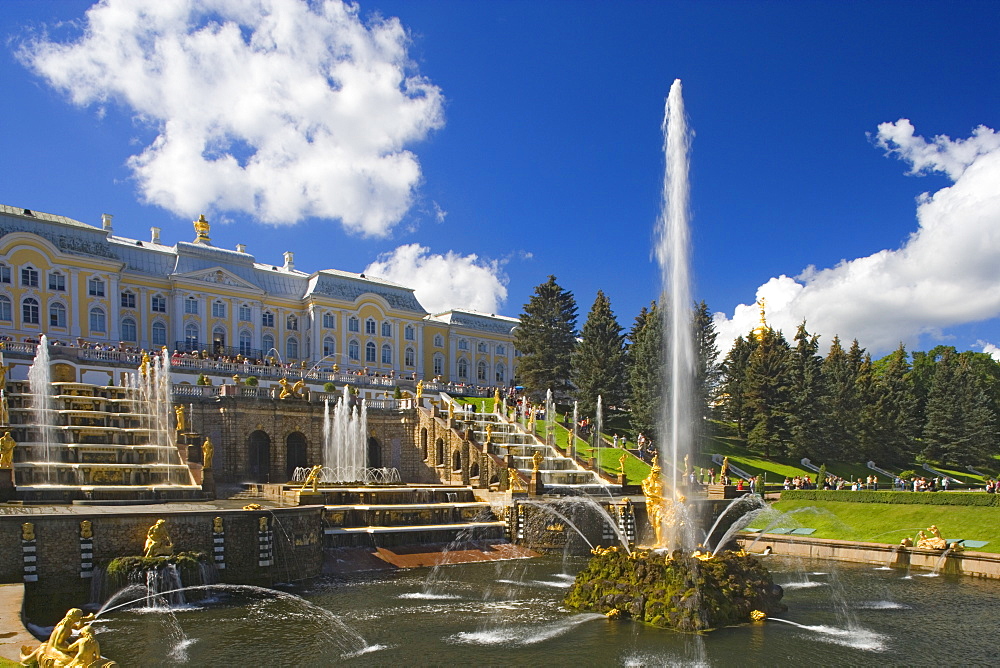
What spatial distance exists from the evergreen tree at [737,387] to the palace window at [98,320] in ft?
157

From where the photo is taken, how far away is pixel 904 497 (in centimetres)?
3191

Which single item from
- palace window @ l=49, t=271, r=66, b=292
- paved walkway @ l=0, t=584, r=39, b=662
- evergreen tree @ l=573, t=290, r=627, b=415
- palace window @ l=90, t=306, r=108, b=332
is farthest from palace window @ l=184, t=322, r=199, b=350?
paved walkway @ l=0, t=584, r=39, b=662

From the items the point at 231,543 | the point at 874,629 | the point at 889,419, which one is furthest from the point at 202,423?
the point at 889,419

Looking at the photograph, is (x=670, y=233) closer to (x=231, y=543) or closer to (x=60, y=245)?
(x=231, y=543)

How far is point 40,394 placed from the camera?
106ft

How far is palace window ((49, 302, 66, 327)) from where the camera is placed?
4997 centimetres

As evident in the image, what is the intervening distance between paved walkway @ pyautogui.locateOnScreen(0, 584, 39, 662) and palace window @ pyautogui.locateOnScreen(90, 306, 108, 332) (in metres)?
Result: 40.0

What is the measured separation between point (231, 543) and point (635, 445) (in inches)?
1319

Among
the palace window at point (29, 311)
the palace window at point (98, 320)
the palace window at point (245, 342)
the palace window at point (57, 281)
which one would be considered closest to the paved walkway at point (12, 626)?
the palace window at point (29, 311)

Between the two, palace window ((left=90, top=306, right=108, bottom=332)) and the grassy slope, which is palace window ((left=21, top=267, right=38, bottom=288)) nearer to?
palace window ((left=90, top=306, right=108, bottom=332))

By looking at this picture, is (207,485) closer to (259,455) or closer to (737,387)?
(259,455)

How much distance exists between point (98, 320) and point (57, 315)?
264cm

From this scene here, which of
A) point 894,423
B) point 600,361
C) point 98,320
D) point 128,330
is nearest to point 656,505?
point 600,361

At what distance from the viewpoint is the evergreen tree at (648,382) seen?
164ft
